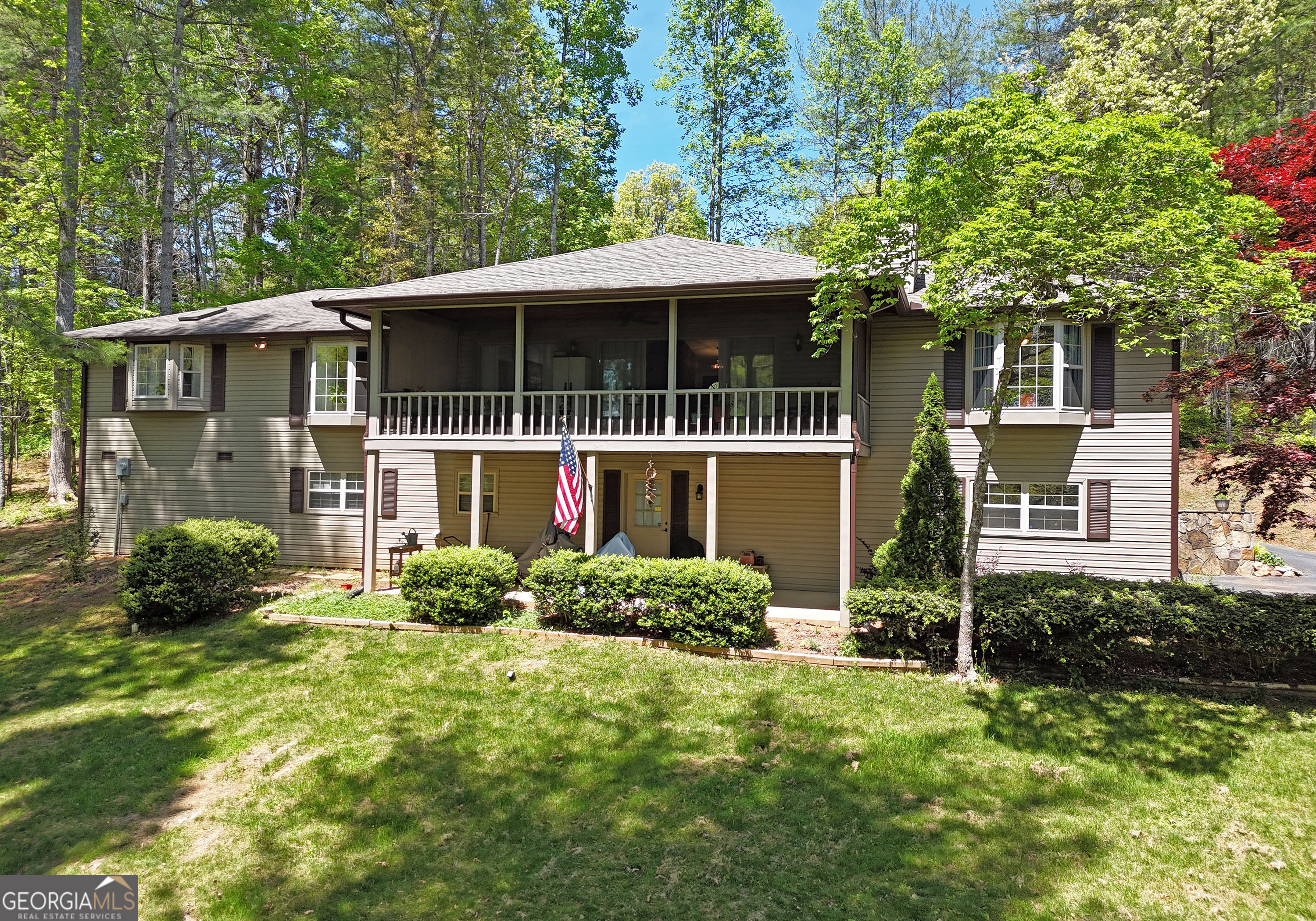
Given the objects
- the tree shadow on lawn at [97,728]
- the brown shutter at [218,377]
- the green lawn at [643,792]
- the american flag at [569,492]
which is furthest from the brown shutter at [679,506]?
the brown shutter at [218,377]

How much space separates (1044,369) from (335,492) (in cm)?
1474

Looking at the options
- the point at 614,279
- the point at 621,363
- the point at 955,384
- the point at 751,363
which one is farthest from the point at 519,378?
the point at 955,384

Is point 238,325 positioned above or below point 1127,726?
above

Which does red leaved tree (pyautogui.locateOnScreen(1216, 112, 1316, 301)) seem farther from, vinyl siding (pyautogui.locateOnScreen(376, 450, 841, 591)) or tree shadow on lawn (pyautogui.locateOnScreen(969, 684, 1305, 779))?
vinyl siding (pyautogui.locateOnScreen(376, 450, 841, 591))

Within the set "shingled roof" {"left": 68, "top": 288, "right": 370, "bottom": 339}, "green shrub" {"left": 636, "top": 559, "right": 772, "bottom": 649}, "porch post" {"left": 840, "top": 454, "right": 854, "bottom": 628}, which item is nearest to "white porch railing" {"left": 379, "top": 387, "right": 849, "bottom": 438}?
"porch post" {"left": 840, "top": 454, "right": 854, "bottom": 628}

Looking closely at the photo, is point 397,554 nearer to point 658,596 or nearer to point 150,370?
point 150,370

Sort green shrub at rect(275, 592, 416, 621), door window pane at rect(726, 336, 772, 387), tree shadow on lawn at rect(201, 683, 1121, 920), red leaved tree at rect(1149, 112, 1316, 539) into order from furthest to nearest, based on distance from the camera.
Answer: door window pane at rect(726, 336, 772, 387), green shrub at rect(275, 592, 416, 621), red leaved tree at rect(1149, 112, 1316, 539), tree shadow on lawn at rect(201, 683, 1121, 920)

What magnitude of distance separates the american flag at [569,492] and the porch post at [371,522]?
3.94 metres

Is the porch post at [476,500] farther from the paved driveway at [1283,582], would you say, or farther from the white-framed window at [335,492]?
the paved driveway at [1283,582]

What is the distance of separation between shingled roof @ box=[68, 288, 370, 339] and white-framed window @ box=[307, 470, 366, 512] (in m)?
3.21

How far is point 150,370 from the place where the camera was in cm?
1542

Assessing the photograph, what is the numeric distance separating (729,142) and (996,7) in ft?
44.9

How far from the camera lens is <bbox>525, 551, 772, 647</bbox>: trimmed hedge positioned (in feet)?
30.0

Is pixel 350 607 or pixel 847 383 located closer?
pixel 847 383
